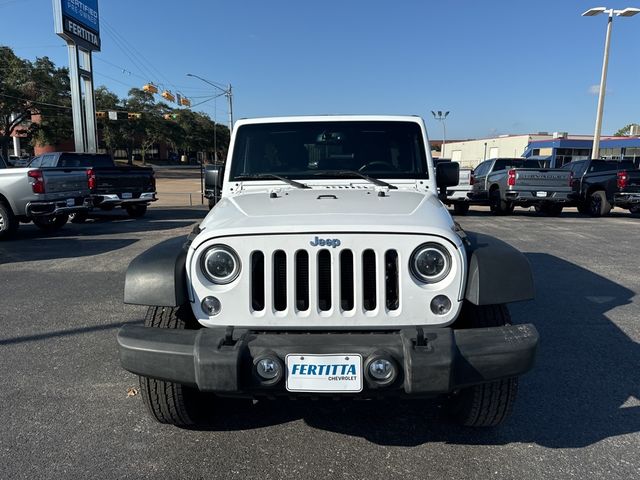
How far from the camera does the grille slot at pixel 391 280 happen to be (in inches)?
98.7

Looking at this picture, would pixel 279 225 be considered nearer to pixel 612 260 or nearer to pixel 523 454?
pixel 523 454

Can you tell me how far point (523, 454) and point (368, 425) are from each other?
87 cm

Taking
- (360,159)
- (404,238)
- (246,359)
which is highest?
(360,159)

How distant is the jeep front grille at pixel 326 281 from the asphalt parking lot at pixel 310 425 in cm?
85

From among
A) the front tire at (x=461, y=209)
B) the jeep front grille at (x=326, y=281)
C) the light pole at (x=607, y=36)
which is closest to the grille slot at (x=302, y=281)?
the jeep front grille at (x=326, y=281)

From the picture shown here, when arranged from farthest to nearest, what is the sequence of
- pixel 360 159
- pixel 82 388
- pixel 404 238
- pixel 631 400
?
pixel 360 159
pixel 82 388
pixel 631 400
pixel 404 238

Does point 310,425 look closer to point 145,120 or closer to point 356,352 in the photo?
point 356,352

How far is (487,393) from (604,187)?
14648 millimetres

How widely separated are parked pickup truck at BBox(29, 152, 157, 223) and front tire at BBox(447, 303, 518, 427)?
36.6 ft

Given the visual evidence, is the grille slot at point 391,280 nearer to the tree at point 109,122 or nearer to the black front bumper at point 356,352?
the black front bumper at point 356,352

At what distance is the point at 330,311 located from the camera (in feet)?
8.18

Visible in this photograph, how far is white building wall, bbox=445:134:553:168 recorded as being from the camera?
179 feet

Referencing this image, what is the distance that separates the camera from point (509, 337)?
235cm

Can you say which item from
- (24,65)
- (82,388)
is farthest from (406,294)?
(24,65)
